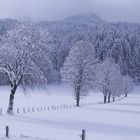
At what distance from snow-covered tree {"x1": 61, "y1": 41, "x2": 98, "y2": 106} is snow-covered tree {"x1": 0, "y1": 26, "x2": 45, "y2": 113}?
21.3 metres

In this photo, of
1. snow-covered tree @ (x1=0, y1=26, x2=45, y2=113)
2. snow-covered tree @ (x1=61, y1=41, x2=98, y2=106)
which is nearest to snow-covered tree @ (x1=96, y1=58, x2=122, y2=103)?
snow-covered tree @ (x1=61, y1=41, x2=98, y2=106)

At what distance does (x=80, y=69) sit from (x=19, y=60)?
78.1 ft

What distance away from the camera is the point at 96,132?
104ft

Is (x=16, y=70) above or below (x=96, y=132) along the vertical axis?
above

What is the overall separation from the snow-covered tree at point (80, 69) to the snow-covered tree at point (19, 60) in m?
21.3

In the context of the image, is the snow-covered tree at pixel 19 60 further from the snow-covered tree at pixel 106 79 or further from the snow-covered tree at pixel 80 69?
the snow-covered tree at pixel 106 79

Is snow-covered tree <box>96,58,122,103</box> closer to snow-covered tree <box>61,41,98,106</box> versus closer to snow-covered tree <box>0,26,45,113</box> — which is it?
snow-covered tree <box>61,41,98,106</box>

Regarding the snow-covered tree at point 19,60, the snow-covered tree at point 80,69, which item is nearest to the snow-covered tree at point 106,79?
the snow-covered tree at point 80,69

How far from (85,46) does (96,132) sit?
38.8 metres

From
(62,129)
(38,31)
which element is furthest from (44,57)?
(62,129)

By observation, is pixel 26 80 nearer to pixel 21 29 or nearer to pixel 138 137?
pixel 21 29

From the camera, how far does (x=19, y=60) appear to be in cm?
4534

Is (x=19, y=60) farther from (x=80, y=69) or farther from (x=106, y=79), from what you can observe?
(x=106, y=79)

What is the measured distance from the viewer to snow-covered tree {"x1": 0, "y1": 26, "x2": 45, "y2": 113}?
148ft
